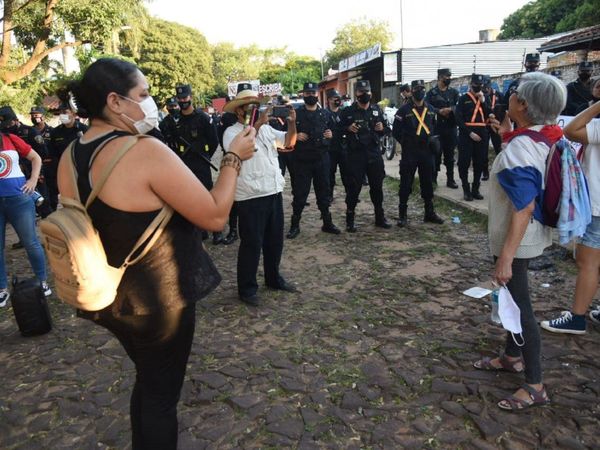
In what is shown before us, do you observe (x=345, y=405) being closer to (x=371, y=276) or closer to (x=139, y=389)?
(x=139, y=389)

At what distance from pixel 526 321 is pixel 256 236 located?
8.15ft

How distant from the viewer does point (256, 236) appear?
4.46 meters

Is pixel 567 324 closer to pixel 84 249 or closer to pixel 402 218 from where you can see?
pixel 84 249

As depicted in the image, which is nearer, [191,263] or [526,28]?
[191,263]

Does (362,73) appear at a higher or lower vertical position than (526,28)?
lower

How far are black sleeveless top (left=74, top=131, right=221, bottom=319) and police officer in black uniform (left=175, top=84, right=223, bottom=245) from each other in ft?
15.6

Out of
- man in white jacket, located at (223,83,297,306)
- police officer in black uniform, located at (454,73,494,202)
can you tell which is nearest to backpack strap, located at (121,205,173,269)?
man in white jacket, located at (223,83,297,306)

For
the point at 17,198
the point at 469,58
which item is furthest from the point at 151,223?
the point at 469,58

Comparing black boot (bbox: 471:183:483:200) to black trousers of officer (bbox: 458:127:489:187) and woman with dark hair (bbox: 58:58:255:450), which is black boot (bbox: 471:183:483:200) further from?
woman with dark hair (bbox: 58:58:255:450)

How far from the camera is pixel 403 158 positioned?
276 inches

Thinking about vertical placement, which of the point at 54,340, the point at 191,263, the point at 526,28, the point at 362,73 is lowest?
the point at 54,340

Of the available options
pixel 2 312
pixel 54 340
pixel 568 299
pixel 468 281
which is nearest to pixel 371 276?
pixel 468 281

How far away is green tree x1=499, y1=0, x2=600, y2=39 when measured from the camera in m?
30.7

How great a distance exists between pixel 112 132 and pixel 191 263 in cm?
58
